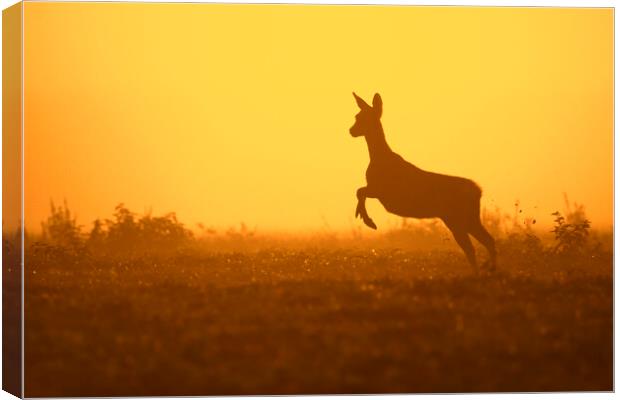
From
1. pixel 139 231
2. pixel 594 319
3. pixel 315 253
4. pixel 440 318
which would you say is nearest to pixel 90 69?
pixel 139 231

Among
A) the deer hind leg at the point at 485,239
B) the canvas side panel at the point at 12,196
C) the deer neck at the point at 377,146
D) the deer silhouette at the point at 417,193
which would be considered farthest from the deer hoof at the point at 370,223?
the canvas side panel at the point at 12,196

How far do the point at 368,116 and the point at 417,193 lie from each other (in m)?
0.79

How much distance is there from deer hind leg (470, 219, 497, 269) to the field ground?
0.13 meters

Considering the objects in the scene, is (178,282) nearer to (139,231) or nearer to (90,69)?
(139,231)

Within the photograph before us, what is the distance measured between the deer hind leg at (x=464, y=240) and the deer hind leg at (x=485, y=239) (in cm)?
6

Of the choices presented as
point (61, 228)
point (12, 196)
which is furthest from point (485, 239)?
point (12, 196)

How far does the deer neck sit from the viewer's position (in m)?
11.1

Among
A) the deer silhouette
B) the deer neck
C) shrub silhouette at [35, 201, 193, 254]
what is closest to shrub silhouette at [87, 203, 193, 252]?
shrub silhouette at [35, 201, 193, 254]

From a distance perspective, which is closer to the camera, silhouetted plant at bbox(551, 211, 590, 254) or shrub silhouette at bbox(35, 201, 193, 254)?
shrub silhouette at bbox(35, 201, 193, 254)

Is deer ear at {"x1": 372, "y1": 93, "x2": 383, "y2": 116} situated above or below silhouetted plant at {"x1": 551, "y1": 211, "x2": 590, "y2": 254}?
above

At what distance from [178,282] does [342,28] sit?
2.21 meters

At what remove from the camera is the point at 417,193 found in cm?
1138

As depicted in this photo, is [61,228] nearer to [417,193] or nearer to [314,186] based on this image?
[314,186]

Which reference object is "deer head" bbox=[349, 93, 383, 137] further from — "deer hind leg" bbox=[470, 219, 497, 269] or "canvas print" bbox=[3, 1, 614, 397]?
"deer hind leg" bbox=[470, 219, 497, 269]
